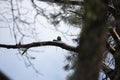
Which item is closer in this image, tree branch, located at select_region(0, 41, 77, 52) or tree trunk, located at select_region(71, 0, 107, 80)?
tree trunk, located at select_region(71, 0, 107, 80)


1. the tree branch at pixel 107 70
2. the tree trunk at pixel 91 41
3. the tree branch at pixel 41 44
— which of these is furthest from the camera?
the tree branch at pixel 107 70

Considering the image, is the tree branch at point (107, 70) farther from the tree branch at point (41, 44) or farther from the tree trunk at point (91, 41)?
the tree trunk at point (91, 41)

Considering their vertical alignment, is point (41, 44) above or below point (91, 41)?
below

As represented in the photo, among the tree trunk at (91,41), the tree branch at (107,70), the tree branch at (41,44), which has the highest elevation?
the tree trunk at (91,41)

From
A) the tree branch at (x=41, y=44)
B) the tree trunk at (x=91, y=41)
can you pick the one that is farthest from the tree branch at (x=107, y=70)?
the tree trunk at (x=91, y=41)

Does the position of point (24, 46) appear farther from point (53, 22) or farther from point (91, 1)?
point (91, 1)

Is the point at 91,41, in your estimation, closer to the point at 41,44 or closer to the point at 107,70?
the point at 41,44

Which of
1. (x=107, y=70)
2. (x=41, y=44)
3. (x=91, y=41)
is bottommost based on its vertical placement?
(x=107, y=70)

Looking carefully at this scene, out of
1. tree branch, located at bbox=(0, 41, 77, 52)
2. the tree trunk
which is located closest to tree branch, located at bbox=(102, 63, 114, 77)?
tree branch, located at bbox=(0, 41, 77, 52)

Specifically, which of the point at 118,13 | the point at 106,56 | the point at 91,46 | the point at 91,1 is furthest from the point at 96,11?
the point at 106,56

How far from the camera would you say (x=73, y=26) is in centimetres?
703

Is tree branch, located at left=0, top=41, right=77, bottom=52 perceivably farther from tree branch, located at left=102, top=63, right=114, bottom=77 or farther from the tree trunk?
the tree trunk

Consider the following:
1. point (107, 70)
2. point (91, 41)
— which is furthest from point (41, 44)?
point (91, 41)

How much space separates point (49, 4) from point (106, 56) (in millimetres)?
1691
